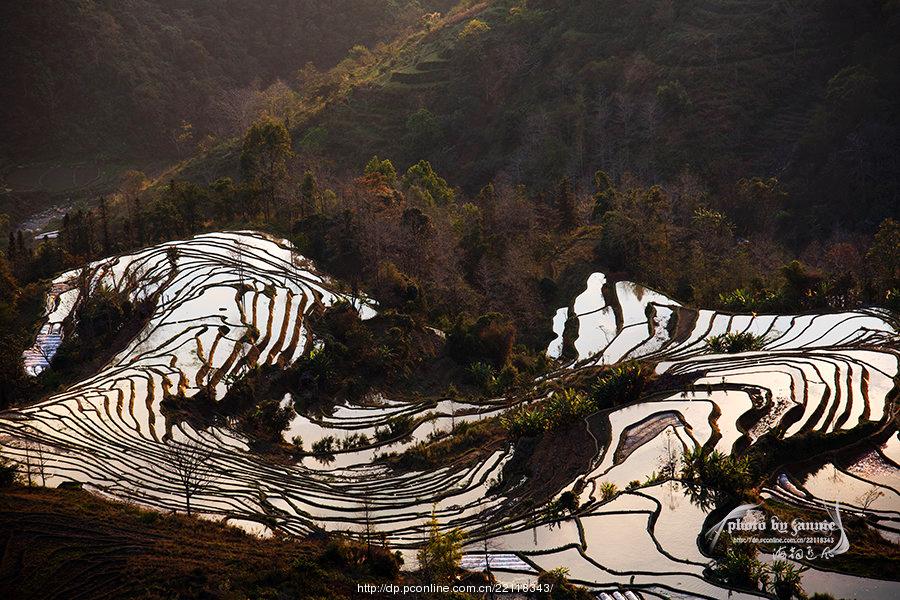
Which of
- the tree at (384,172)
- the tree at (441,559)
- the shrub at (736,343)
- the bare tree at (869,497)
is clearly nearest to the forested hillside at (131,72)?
the tree at (384,172)

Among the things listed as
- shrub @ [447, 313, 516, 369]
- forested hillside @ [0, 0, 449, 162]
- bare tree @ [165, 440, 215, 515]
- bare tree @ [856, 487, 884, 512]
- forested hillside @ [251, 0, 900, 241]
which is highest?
forested hillside @ [0, 0, 449, 162]

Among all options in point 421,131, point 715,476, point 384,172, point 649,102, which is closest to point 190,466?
point 715,476

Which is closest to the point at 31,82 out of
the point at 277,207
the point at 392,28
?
the point at 392,28

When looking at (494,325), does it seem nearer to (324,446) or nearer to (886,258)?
(324,446)

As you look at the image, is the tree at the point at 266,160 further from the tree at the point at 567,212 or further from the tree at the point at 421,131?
the tree at the point at 421,131

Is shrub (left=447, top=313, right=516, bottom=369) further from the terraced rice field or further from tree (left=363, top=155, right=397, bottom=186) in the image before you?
tree (left=363, top=155, right=397, bottom=186)

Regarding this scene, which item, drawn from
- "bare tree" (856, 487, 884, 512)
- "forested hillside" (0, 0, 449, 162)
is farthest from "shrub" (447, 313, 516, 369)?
"forested hillside" (0, 0, 449, 162)
